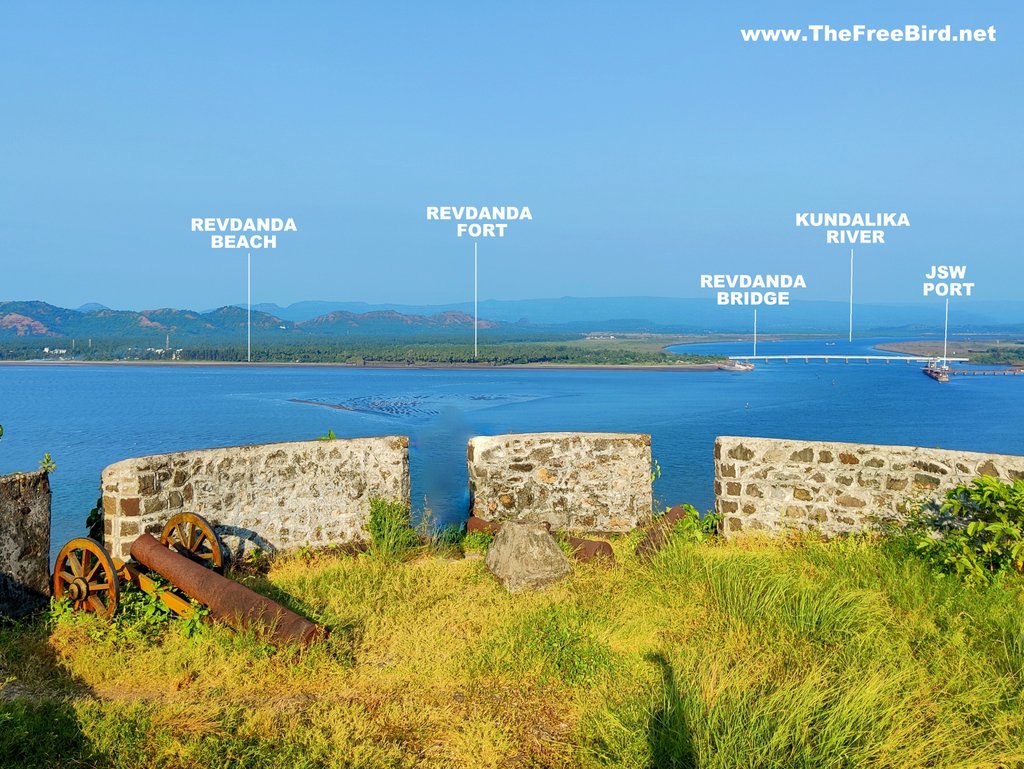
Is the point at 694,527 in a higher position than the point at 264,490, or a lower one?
lower

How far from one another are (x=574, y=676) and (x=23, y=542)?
5155 millimetres

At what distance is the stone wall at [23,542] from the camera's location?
7.28 meters

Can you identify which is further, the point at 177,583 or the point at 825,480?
the point at 825,480

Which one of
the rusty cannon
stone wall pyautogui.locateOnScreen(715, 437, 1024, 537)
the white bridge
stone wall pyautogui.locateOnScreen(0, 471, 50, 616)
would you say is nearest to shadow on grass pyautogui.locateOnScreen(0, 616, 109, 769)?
the rusty cannon

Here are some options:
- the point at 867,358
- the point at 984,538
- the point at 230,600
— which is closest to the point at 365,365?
the point at 867,358

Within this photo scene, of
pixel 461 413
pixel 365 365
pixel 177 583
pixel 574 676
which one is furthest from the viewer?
pixel 365 365

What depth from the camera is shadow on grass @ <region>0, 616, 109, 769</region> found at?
181 inches

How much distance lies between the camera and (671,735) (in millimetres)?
4770

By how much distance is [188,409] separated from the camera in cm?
7512

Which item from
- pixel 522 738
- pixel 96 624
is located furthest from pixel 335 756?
pixel 96 624

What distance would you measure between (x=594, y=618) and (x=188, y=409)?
7459 centimetres

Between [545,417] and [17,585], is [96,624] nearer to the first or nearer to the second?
[17,585]

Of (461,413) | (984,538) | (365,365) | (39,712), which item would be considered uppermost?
(984,538)

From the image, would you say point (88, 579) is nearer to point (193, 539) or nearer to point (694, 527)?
point (193, 539)
